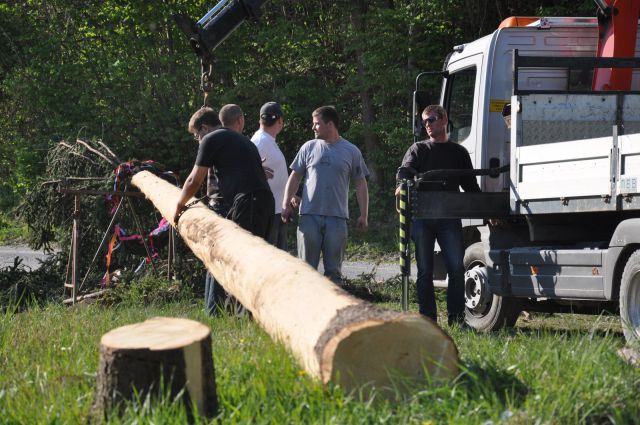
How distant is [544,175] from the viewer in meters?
7.78

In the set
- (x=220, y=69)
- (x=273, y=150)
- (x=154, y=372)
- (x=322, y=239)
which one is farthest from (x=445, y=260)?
(x=220, y=69)

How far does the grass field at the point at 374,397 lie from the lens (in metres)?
3.53

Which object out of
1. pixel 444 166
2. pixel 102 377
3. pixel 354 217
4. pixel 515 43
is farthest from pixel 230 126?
pixel 354 217

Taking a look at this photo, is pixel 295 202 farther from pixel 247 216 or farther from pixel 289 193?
pixel 247 216

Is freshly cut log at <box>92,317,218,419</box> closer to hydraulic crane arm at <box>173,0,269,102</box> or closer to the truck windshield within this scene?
the truck windshield

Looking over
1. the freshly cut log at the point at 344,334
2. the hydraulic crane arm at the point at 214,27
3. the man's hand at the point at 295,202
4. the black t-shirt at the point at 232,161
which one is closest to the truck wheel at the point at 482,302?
the man's hand at the point at 295,202

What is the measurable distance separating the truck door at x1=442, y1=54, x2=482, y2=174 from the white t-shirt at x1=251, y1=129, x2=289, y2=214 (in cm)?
181

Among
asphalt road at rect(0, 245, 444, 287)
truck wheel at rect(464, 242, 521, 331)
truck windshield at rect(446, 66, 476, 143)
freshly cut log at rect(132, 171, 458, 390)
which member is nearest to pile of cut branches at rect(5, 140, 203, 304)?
asphalt road at rect(0, 245, 444, 287)

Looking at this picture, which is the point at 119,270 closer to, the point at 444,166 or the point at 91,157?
the point at 91,157

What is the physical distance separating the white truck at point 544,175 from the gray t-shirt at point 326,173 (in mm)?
1008

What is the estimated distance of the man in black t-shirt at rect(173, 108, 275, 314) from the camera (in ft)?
25.5

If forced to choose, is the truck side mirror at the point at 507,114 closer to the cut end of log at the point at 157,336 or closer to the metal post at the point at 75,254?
the metal post at the point at 75,254

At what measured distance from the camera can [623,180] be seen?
6.79 meters

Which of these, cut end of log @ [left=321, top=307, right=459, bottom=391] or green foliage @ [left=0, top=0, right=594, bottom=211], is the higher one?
green foliage @ [left=0, top=0, right=594, bottom=211]
